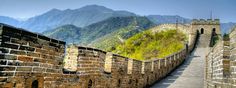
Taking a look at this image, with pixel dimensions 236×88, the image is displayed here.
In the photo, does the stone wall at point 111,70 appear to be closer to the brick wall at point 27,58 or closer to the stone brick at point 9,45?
the brick wall at point 27,58

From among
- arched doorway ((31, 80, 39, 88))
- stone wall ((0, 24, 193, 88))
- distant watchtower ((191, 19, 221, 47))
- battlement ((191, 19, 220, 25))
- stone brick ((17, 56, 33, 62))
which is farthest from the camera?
battlement ((191, 19, 220, 25))

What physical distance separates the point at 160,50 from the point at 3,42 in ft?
143

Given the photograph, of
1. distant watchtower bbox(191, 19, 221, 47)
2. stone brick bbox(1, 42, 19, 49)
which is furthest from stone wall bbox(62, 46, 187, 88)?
distant watchtower bbox(191, 19, 221, 47)

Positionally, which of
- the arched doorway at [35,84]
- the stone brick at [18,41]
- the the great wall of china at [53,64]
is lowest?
the arched doorway at [35,84]

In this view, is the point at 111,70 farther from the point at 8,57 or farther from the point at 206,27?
the point at 206,27

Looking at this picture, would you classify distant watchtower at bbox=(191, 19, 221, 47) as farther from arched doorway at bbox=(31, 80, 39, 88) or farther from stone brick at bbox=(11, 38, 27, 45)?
stone brick at bbox=(11, 38, 27, 45)

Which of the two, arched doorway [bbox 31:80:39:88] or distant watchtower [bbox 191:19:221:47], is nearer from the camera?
arched doorway [bbox 31:80:39:88]

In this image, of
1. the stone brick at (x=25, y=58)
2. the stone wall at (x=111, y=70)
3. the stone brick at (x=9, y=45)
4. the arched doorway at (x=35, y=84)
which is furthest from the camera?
the stone wall at (x=111, y=70)

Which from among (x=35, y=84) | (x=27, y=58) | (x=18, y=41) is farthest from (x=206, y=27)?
(x=18, y=41)

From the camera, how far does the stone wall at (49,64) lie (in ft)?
14.4

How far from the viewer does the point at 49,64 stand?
5.57m

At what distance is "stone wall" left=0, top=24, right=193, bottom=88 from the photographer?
4.40m

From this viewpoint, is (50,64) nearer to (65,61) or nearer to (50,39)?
(50,39)

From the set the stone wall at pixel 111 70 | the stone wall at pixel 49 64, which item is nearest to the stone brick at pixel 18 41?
the stone wall at pixel 49 64
